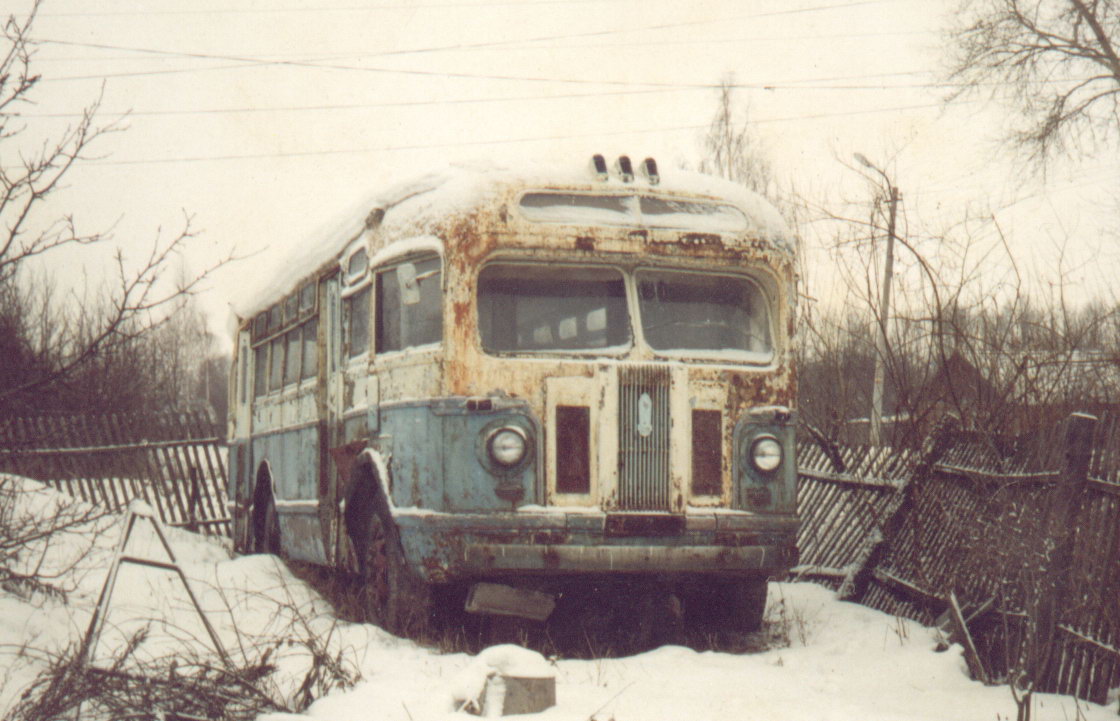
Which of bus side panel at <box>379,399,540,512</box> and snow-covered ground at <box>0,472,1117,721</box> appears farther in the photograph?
bus side panel at <box>379,399,540,512</box>

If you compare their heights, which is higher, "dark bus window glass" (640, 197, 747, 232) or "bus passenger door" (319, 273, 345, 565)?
"dark bus window glass" (640, 197, 747, 232)

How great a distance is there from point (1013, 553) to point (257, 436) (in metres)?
7.98

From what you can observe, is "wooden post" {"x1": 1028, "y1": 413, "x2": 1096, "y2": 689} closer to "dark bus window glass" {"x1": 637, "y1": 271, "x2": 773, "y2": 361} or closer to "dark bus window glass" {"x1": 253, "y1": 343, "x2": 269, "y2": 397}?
"dark bus window glass" {"x1": 637, "y1": 271, "x2": 773, "y2": 361}

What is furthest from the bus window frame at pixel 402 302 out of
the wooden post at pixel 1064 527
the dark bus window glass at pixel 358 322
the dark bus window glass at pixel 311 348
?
the wooden post at pixel 1064 527

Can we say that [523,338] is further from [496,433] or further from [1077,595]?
[1077,595]

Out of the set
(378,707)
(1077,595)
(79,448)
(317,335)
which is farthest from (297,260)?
(79,448)

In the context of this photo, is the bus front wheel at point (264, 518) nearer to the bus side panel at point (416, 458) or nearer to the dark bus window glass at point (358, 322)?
the dark bus window glass at point (358, 322)

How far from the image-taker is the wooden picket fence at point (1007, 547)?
583cm

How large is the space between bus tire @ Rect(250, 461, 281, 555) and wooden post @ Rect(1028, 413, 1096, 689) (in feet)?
22.8

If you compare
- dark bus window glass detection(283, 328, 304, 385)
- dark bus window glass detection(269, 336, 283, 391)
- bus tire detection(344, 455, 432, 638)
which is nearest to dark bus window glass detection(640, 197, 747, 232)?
bus tire detection(344, 455, 432, 638)

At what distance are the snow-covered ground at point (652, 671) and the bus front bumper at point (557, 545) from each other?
488mm

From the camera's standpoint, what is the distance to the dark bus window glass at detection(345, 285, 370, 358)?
7.98m

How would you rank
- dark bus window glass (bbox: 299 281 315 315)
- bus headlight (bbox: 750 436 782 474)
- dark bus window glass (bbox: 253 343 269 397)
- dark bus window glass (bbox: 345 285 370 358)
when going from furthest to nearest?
dark bus window glass (bbox: 253 343 269 397), dark bus window glass (bbox: 299 281 315 315), dark bus window glass (bbox: 345 285 370 358), bus headlight (bbox: 750 436 782 474)

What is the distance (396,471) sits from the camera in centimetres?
725
